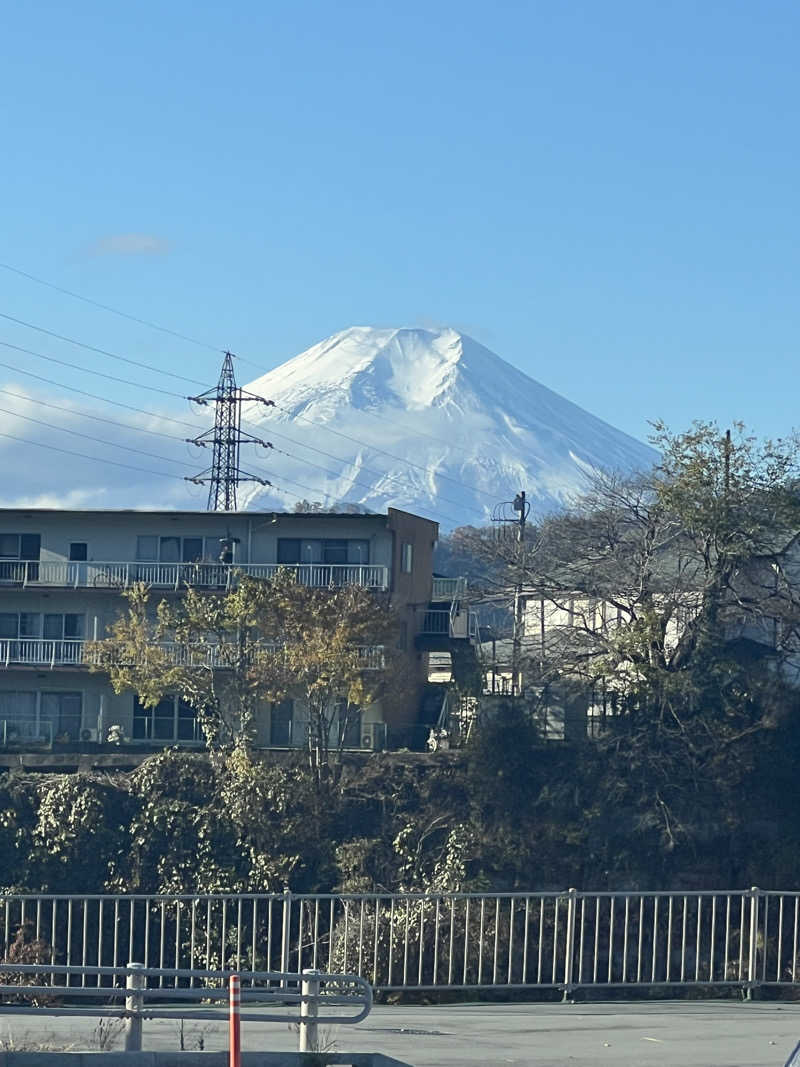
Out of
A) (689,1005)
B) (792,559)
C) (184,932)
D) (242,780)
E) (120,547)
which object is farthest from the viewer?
A: (120,547)

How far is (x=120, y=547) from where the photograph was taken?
153 feet

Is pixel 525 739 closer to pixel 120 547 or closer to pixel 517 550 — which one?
pixel 517 550

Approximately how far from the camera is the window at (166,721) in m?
44.2

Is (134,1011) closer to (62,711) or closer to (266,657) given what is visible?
(266,657)

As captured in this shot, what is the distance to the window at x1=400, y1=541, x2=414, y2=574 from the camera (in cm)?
4641

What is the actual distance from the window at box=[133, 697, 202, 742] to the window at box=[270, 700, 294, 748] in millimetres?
2113

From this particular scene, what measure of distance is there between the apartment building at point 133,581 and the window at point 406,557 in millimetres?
59

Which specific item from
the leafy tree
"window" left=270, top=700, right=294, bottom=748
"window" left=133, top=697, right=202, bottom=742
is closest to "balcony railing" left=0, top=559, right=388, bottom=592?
the leafy tree

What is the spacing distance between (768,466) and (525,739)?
914 centimetres

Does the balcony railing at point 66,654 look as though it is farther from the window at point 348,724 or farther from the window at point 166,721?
the window at point 166,721

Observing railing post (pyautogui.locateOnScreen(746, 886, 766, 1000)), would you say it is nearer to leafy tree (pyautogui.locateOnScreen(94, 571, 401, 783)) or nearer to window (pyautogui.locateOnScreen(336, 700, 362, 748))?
leafy tree (pyautogui.locateOnScreen(94, 571, 401, 783))

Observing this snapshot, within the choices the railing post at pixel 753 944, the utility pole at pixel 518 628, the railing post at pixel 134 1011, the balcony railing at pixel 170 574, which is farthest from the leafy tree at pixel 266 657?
the railing post at pixel 134 1011

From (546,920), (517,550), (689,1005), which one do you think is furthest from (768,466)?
(689,1005)

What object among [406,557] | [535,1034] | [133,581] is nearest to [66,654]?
[133,581]
